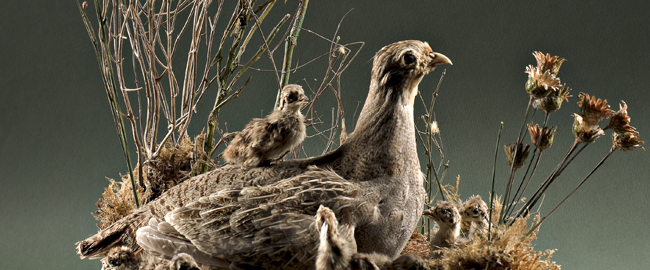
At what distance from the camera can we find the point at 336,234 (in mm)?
1559

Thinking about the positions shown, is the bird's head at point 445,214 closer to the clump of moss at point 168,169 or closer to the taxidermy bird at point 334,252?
the taxidermy bird at point 334,252

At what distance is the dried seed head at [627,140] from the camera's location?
205 cm

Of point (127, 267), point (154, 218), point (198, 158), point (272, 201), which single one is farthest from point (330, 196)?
point (198, 158)

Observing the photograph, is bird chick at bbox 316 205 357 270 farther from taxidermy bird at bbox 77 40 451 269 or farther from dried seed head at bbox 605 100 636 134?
dried seed head at bbox 605 100 636 134

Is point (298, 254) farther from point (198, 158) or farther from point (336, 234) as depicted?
point (198, 158)

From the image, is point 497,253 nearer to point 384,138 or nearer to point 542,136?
point 542,136

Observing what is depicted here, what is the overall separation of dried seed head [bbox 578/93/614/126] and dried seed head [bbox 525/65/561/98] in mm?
152

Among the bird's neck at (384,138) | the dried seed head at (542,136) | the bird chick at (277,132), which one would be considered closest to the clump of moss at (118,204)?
the bird chick at (277,132)

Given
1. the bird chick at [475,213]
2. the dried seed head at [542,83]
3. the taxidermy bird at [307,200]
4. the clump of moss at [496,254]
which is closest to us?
the taxidermy bird at [307,200]

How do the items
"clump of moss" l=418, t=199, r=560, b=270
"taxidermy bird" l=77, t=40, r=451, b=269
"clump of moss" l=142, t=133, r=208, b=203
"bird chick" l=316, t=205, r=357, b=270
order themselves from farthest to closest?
"clump of moss" l=142, t=133, r=208, b=203 → "clump of moss" l=418, t=199, r=560, b=270 → "taxidermy bird" l=77, t=40, r=451, b=269 → "bird chick" l=316, t=205, r=357, b=270

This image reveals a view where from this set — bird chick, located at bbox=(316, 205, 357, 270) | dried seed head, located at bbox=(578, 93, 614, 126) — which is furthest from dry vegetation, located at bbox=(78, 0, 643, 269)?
bird chick, located at bbox=(316, 205, 357, 270)

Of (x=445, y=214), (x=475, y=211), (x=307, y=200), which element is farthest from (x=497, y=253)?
(x=307, y=200)

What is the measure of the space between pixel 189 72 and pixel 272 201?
1017mm

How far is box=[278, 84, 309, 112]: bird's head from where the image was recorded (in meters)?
2.09
